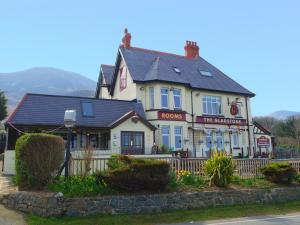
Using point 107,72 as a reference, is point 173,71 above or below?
below

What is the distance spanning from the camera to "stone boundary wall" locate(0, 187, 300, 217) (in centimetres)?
1455

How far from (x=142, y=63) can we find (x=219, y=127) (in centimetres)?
993

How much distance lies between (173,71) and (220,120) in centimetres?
693

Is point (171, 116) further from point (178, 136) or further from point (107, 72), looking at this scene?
point (107, 72)

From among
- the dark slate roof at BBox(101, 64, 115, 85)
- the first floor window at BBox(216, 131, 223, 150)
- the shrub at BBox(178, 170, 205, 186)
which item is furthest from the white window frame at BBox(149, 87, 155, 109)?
the shrub at BBox(178, 170, 205, 186)

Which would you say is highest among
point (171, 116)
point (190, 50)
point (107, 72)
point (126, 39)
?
point (190, 50)

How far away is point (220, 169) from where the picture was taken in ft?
61.3

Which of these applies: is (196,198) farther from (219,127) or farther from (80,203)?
(219,127)

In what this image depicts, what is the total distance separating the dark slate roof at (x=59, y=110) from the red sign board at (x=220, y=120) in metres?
7.02

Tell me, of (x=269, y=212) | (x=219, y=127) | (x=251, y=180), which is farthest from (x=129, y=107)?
(x=269, y=212)

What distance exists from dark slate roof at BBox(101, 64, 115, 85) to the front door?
38.1 ft

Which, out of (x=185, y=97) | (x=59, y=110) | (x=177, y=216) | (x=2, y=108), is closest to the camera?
(x=177, y=216)

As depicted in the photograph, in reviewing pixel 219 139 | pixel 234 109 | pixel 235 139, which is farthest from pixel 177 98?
pixel 235 139

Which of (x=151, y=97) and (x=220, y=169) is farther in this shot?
(x=151, y=97)
